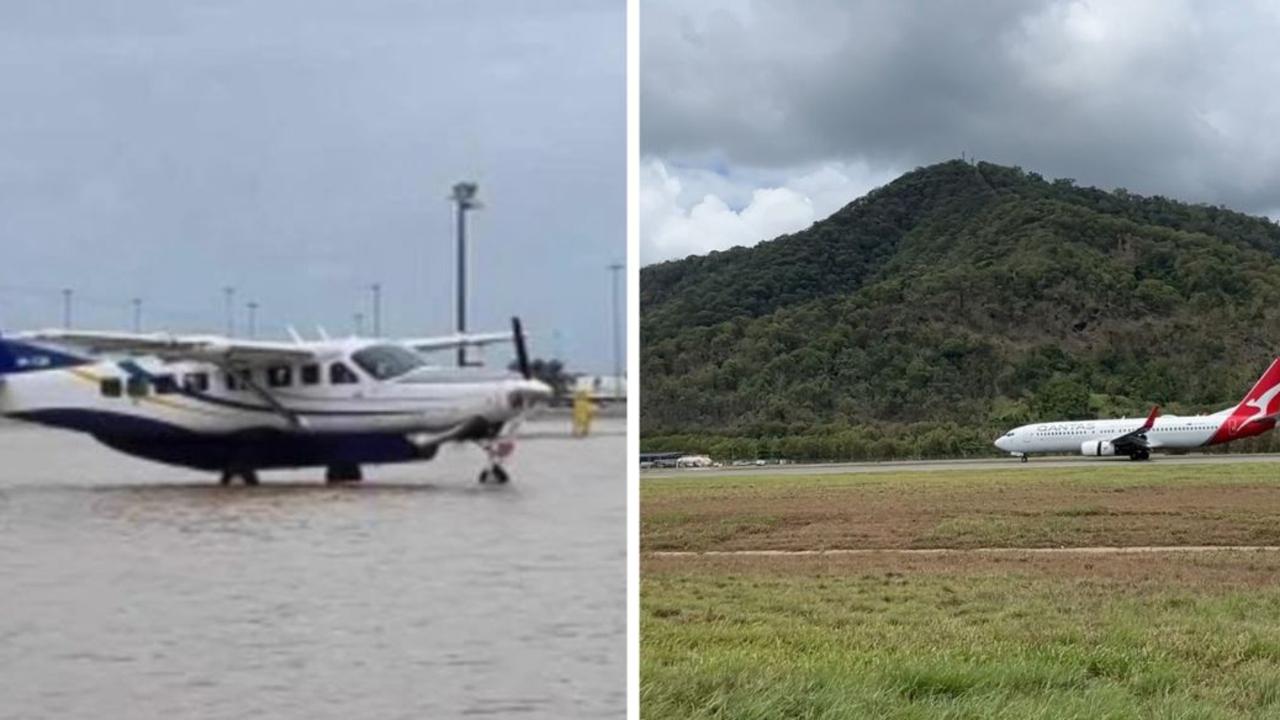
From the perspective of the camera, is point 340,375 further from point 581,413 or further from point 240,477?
point 581,413

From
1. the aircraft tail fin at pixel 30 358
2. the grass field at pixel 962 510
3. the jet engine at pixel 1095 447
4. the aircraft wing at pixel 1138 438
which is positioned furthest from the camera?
the jet engine at pixel 1095 447

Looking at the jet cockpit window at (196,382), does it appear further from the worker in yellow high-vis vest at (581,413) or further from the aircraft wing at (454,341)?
the worker in yellow high-vis vest at (581,413)

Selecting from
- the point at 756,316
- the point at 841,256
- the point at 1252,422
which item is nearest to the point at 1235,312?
the point at 1252,422

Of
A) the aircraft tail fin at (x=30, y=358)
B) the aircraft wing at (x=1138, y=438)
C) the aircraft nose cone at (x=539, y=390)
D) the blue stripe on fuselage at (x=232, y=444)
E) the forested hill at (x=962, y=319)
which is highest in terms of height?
the forested hill at (x=962, y=319)

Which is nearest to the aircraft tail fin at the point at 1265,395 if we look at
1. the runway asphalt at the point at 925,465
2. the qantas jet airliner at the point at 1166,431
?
the qantas jet airliner at the point at 1166,431

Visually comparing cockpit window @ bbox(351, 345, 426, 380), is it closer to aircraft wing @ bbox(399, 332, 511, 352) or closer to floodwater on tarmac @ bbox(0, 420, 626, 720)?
aircraft wing @ bbox(399, 332, 511, 352)

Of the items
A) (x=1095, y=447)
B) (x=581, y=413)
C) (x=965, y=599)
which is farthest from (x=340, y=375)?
(x=1095, y=447)
